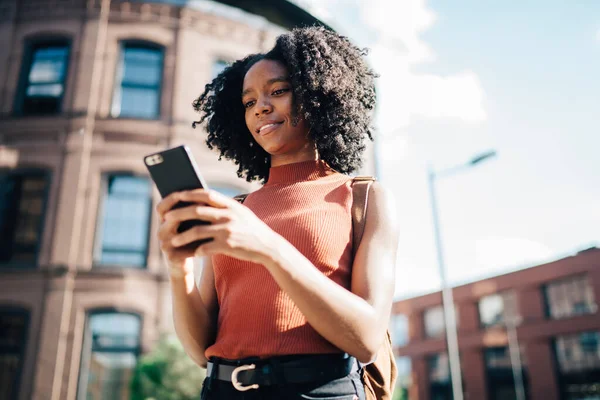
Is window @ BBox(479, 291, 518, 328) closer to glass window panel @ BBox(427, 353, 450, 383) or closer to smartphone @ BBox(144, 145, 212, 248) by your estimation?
glass window panel @ BBox(427, 353, 450, 383)

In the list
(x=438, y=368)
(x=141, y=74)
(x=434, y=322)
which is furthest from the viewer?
(x=434, y=322)

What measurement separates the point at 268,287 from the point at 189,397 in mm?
9642

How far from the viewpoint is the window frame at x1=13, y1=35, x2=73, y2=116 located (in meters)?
14.9

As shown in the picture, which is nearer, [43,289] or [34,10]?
[43,289]

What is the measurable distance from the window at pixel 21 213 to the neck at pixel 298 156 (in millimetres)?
13540

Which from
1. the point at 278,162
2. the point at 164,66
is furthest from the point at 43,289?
the point at 278,162

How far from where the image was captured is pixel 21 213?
14.0 metres

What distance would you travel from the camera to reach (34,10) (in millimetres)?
15531

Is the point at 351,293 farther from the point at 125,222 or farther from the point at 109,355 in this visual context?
the point at 125,222

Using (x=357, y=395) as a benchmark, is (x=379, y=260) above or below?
above

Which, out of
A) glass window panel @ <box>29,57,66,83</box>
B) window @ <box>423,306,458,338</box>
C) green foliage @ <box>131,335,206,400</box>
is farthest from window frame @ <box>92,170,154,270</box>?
window @ <box>423,306,458,338</box>

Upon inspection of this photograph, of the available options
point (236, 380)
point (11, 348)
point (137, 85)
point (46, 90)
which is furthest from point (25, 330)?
point (236, 380)

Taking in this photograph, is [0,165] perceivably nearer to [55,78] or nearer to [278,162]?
[55,78]

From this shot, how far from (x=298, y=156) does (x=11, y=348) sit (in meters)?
13.6
